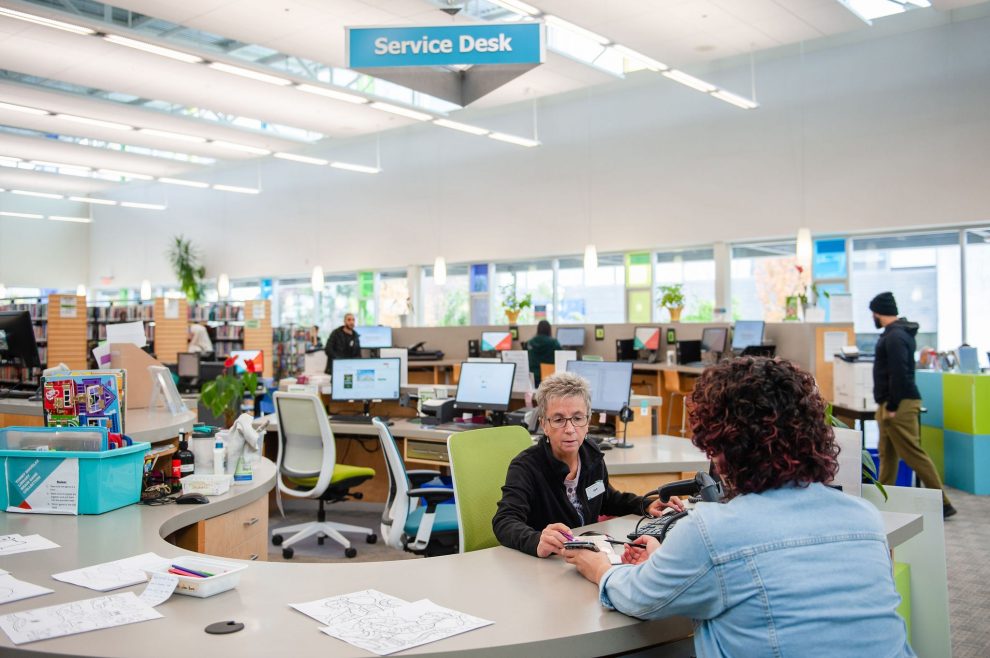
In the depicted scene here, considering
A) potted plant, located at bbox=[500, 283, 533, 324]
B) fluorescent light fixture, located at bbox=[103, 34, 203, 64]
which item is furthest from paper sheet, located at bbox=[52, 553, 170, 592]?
potted plant, located at bbox=[500, 283, 533, 324]

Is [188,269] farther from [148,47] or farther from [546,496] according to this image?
[546,496]

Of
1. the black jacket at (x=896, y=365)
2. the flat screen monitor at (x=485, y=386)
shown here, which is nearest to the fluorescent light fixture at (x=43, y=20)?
the flat screen monitor at (x=485, y=386)

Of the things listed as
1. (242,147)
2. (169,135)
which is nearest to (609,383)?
(169,135)

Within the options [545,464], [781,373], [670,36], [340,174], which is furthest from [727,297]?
[781,373]

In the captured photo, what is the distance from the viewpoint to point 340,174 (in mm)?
14961

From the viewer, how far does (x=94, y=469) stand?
2.70 metres

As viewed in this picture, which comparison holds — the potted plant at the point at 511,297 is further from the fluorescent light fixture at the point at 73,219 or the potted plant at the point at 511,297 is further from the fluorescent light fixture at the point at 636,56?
the fluorescent light fixture at the point at 73,219

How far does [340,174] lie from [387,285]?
2341mm

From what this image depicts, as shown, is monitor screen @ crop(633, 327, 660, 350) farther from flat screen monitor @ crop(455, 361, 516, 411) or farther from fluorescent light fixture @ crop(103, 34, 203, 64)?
fluorescent light fixture @ crop(103, 34, 203, 64)

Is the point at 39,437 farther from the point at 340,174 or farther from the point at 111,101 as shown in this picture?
the point at 340,174

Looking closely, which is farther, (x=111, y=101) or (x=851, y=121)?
(x=111, y=101)

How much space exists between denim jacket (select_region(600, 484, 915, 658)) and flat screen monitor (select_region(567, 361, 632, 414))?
301 cm

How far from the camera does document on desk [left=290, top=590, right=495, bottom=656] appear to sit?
62.5 inches

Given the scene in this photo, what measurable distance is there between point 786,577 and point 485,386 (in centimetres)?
391
